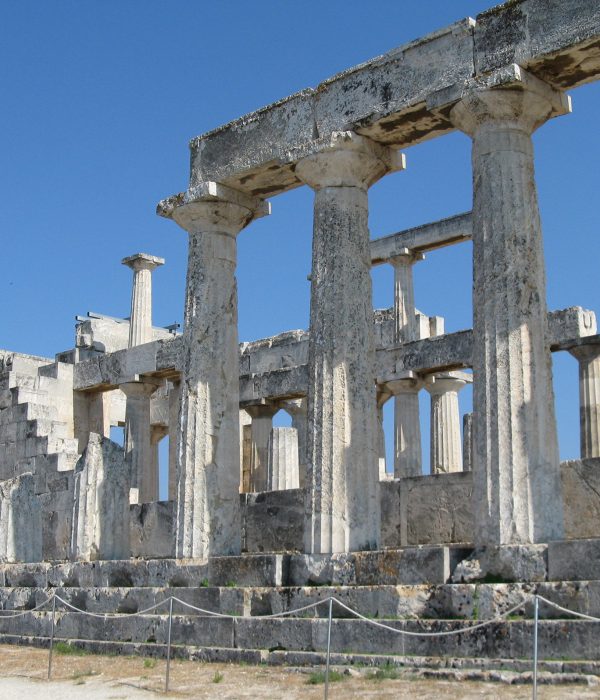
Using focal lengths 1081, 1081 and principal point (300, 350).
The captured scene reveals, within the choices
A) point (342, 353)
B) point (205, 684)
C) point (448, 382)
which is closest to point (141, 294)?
point (448, 382)

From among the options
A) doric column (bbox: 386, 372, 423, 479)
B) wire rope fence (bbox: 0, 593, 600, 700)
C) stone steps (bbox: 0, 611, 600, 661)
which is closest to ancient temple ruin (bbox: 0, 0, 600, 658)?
wire rope fence (bbox: 0, 593, 600, 700)

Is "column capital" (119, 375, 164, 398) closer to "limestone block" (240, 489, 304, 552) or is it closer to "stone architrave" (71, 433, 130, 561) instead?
"stone architrave" (71, 433, 130, 561)

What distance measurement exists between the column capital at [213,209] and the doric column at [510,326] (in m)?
4.91

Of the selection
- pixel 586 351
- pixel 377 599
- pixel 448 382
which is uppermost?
pixel 448 382

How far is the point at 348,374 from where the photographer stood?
50.8 ft

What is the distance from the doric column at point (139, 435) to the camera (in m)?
28.7

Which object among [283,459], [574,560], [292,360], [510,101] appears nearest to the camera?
[574,560]

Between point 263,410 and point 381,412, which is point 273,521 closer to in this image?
point 263,410

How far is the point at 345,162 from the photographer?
1612 centimetres

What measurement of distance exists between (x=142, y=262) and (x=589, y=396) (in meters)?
13.5

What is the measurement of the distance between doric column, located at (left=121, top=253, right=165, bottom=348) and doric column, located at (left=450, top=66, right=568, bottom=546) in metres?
17.2

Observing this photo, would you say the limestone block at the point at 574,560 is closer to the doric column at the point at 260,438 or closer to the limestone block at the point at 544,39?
the limestone block at the point at 544,39

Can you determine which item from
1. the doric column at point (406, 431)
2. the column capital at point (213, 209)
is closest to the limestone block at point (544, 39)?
the column capital at point (213, 209)

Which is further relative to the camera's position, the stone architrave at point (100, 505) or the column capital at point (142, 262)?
the column capital at point (142, 262)
